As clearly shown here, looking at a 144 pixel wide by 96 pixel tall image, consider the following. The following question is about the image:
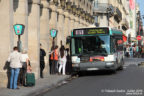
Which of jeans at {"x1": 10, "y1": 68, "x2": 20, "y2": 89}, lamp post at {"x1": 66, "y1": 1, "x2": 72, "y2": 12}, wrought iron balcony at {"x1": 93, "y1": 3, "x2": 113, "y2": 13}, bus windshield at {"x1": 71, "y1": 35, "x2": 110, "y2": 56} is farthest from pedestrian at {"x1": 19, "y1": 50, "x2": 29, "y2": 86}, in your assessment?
wrought iron balcony at {"x1": 93, "y1": 3, "x2": 113, "y2": 13}

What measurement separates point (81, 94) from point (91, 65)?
8908 millimetres

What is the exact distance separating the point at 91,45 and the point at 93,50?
284mm

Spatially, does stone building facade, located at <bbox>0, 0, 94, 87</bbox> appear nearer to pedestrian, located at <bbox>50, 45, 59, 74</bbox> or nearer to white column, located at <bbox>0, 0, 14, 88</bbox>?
white column, located at <bbox>0, 0, 14, 88</bbox>

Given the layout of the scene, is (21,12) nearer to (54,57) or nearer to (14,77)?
(14,77)

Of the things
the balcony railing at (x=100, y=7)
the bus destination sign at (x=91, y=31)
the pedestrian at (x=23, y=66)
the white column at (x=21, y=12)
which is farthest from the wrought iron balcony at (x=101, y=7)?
the pedestrian at (x=23, y=66)

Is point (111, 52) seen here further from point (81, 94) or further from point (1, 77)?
point (81, 94)

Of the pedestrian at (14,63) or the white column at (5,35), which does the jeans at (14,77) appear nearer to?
the pedestrian at (14,63)

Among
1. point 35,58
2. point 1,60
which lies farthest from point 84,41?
point 1,60

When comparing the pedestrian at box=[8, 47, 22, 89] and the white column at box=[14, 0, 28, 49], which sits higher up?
the white column at box=[14, 0, 28, 49]

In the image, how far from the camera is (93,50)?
23.0m

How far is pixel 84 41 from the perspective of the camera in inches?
917

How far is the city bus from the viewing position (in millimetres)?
22938

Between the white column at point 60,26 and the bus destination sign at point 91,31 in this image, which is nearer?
the bus destination sign at point 91,31

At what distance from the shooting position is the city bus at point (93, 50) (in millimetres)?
22938
